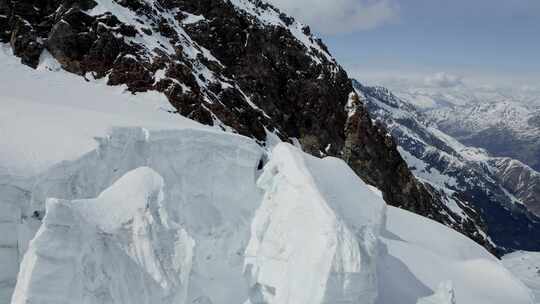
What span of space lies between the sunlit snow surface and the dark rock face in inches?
1355

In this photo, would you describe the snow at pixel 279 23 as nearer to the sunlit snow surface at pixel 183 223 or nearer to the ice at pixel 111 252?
the sunlit snow surface at pixel 183 223

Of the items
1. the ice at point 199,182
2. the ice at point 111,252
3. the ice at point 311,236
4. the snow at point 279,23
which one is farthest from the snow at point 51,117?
the snow at point 279,23

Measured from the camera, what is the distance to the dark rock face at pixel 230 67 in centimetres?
5841

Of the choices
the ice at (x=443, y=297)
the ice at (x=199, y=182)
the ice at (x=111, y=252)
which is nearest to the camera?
the ice at (x=111, y=252)

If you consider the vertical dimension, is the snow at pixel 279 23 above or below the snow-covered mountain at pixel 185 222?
above

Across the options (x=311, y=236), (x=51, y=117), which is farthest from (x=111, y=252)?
(x=51, y=117)

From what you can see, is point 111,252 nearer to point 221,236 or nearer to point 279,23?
point 221,236

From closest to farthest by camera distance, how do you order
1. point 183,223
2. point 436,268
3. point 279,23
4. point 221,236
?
1. point 183,223
2. point 221,236
3. point 436,268
4. point 279,23

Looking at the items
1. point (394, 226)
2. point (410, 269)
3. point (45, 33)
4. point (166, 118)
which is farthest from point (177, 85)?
point (410, 269)

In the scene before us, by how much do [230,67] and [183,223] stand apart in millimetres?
76320

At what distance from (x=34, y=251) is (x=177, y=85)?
45.8 meters

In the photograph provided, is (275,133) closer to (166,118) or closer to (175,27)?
(175,27)

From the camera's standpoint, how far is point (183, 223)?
1759cm

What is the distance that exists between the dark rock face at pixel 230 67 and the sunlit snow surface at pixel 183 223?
34.4 metres
